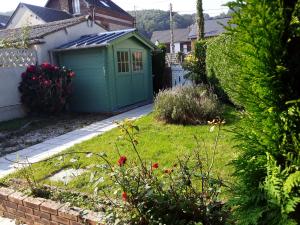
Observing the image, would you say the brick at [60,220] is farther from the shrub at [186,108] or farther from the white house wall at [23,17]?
the white house wall at [23,17]

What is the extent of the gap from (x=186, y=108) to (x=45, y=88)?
179 inches

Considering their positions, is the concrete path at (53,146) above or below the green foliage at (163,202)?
below

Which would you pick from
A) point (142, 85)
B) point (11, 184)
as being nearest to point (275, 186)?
point (11, 184)

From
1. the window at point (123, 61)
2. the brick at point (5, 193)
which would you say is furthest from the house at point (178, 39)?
the brick at point (5, 193)

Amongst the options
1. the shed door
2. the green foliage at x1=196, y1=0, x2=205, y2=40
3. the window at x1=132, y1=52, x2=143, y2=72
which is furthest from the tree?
the window at x1=132, y1=52, x2=143, y2=72

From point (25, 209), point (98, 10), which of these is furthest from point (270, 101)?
point (98, 10)

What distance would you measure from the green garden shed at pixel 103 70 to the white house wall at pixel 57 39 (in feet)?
0.95

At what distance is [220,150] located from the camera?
5270 millimetres

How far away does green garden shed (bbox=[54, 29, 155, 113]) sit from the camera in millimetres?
10508

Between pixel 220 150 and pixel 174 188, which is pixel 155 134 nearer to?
pixel 220 150

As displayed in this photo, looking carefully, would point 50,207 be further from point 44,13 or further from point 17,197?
point 44,13

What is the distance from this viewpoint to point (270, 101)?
2.07m

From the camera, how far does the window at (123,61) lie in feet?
36.7

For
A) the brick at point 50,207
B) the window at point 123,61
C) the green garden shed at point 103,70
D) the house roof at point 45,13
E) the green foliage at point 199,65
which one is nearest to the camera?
the brick at point 50,207
